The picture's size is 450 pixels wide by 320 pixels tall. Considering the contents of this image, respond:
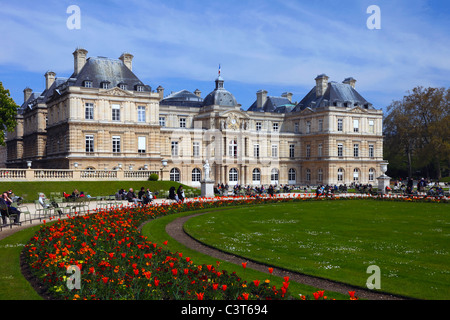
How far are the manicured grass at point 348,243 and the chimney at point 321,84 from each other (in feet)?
171

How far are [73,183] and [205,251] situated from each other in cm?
2809

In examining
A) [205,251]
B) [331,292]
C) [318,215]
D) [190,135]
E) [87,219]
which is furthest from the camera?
[190,135]

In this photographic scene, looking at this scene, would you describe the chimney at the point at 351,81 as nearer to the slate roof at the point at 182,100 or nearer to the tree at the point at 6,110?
the slate roof at the point at 182,100

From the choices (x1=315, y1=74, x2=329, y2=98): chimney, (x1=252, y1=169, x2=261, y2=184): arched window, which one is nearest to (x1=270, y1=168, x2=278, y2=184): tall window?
(x1=252, y1=169, x2=261, y2=184): arched window

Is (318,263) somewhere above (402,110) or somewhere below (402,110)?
below

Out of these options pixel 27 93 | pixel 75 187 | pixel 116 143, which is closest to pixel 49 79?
pixel 27 93

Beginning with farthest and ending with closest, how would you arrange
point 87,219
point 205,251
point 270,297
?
point 87,219 → point 205,251 → point 270,297

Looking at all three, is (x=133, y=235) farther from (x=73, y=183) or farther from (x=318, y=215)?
(x=73, y=183)

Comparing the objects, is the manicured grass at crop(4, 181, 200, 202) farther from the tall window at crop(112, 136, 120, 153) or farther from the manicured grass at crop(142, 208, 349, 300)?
the manicured grass at crop(142, 208, 349, 300)

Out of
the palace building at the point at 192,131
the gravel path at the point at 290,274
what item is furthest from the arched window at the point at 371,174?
the gravel path at the point at 290,274

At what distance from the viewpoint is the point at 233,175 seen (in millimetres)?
67062

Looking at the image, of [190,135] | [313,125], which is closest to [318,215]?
[190,135]

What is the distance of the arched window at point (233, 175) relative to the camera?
2625 inches

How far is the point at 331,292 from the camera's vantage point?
383 inches
